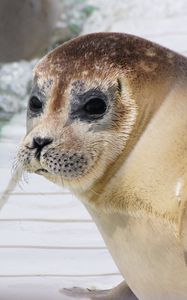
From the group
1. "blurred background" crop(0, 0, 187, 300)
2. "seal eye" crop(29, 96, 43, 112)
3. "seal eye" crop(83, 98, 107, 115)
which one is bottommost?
"seal eye" crop(83, 98, 107, 115)

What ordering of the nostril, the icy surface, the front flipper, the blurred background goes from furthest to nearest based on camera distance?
the icy surface → the blurred background → the front flipper → the nostril

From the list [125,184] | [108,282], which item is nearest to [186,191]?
[125,184]

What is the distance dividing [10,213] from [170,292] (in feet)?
3.43

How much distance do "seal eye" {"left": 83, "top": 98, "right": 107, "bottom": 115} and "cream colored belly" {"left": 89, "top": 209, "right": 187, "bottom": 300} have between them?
141 mm

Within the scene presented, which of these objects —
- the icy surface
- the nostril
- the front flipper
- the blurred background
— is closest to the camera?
the nostril

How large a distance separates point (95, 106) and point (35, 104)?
79 millimetres

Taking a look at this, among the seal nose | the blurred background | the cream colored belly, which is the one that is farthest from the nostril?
the blurred background

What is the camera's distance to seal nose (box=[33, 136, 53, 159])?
1000mm

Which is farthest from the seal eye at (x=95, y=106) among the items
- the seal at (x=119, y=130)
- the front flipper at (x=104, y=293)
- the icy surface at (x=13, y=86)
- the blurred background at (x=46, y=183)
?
the icy surface at (x=13, y=86)

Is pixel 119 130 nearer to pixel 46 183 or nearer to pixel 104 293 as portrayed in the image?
pixel 104 293

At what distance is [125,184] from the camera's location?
3.39 ft

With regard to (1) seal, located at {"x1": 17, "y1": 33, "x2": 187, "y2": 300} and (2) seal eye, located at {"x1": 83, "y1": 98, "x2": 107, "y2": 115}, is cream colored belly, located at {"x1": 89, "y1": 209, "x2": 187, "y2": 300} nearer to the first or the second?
(1) seal, located at {"x1": 17, "y1": 33, "x2": 187, "y2": 300}

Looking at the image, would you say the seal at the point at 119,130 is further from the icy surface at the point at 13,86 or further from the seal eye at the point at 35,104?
the icy surface at the point at 13,86

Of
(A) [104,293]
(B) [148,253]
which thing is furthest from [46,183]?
(B) [148,253]
